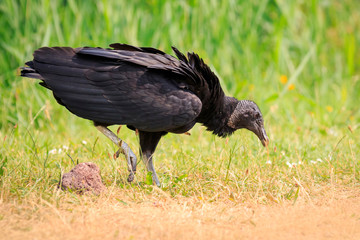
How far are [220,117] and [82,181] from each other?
→ 4.57ft

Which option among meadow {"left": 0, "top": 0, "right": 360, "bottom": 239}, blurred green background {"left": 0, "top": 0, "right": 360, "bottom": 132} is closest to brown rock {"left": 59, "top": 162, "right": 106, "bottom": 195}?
meadow {"left": 0, "top": 0, "right": 360, "bottom": 239}

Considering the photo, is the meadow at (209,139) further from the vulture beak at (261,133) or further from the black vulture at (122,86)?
the black vulture at (122,86)

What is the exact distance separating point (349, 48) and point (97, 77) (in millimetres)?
4823

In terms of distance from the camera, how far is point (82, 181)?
3.56 metres

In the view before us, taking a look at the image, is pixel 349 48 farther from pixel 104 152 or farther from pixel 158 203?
pixel 158 203

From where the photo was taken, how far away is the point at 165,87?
383cm

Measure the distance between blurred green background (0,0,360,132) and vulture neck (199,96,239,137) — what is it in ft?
5.44

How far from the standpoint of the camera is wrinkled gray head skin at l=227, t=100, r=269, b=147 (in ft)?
14.5

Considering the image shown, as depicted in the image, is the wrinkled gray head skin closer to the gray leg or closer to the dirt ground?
the gray leg

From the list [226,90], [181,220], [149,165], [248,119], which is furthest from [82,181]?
[226,90]

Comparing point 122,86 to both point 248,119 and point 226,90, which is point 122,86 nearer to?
point 248,119

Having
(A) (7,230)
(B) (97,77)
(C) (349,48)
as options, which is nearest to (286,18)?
(C) (349,48)

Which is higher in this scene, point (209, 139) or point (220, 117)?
point (220, 117)

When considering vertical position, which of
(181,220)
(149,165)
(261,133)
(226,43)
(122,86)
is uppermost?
(226,43)
